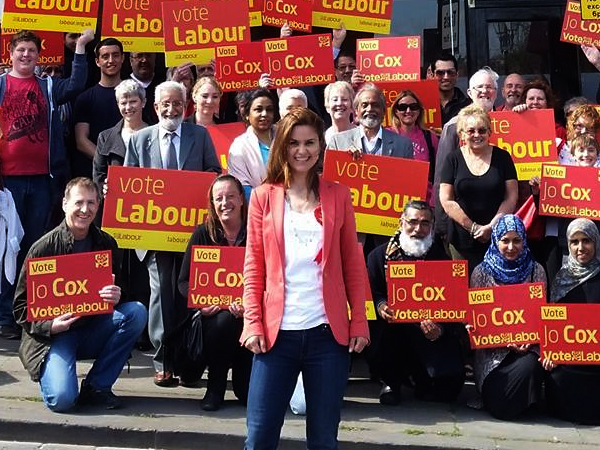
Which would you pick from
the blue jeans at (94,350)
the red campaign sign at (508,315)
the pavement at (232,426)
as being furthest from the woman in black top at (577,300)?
the blue jeans at (94,350)

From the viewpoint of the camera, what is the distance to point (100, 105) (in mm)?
9680

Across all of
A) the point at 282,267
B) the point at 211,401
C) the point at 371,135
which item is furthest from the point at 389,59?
the point at 282,267

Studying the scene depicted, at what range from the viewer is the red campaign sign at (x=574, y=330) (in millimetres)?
7551

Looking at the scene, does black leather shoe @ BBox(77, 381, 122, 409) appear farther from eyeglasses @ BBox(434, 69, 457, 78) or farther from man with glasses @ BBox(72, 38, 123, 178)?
eyeglasses @ BBox(434, 69, 457, 78)

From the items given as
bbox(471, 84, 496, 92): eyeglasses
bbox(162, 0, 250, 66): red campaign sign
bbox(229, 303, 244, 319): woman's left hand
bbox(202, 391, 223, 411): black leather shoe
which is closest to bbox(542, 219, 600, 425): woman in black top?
bbox(471, 84, 496, 92): eyeglasses

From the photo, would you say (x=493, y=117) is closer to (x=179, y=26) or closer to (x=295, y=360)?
(x=179, y=26)

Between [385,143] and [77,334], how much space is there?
103 inches

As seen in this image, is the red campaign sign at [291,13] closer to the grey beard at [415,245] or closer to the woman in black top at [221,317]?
the woman in black top at [221,317]

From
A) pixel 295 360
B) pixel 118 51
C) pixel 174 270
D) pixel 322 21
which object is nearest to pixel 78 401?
pixel 174 270

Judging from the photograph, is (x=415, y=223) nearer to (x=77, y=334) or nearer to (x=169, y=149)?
(x=169, y=149)

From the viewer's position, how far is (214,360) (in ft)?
25.5

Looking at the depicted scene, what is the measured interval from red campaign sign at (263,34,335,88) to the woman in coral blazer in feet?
13.4

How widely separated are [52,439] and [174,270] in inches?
67.1

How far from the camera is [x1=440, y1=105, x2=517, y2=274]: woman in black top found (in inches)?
332
